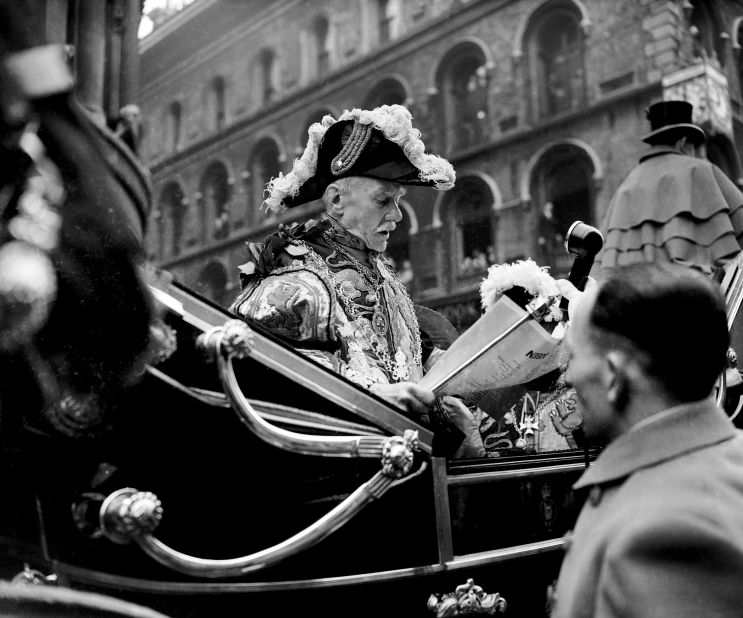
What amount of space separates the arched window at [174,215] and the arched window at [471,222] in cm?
510

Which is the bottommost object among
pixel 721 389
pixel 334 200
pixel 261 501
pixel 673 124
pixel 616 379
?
pixel 261 501

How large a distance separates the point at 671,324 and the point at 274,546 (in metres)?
0.94

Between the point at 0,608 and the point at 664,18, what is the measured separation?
14.0 m

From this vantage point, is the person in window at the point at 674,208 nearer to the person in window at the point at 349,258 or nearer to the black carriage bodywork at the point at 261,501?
the person in window at the point at 349,258

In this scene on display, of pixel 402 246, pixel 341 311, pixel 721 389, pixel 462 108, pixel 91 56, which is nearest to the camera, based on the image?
pixel 91 56

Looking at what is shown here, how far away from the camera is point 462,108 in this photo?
15.3 meters

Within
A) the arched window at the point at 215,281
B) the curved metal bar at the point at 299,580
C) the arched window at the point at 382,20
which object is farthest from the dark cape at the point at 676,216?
the arched window at the point at 382,20

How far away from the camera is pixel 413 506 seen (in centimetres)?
189

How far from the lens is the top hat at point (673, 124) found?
4141mm

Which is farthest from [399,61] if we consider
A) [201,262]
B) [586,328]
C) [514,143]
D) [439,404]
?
[586,328]

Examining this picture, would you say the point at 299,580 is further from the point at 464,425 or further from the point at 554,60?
the point at 554,60

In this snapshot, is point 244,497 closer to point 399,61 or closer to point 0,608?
point 0,608

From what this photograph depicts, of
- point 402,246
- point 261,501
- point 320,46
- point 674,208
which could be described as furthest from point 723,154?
point 261,501

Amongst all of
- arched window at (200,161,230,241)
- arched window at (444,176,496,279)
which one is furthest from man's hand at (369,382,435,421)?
arched window at (200,161,230,241)
